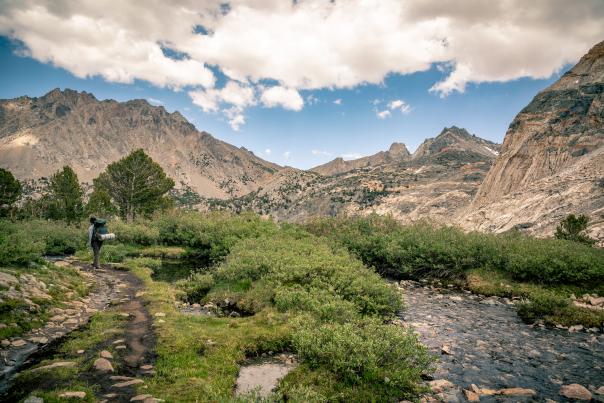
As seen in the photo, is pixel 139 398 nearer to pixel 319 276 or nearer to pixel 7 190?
pixel 319 276

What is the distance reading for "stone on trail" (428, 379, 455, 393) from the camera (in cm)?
986

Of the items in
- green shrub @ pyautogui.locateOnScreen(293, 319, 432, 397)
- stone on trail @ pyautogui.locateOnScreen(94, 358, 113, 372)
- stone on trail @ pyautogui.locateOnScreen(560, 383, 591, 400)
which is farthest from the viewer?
stone on trail @ pyautogui.locateOnScreen(560, 383, 591, 400)

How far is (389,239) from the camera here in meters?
31.8

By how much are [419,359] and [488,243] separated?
20484mm

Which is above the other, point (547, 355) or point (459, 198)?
point (459, 198)

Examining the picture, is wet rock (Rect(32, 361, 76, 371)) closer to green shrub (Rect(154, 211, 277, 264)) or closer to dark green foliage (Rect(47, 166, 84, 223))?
green shrub (Rect(154, 211, 277, 264))

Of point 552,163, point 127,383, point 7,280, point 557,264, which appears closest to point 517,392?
point 127,383

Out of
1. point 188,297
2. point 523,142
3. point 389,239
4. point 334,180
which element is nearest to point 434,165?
point 334,180

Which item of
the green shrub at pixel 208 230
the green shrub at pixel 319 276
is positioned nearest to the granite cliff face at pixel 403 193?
the green shrub at pixel 208 230

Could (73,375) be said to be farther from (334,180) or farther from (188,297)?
(334,180)

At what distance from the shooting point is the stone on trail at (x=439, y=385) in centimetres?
986

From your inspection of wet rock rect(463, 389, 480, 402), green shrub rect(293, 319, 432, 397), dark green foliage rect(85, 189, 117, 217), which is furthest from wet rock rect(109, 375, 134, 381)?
dark green foliage rect(85, 189, 117, 217)

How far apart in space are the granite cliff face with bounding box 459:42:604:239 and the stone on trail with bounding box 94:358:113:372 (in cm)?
6274

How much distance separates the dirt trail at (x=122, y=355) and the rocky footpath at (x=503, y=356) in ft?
24.0
